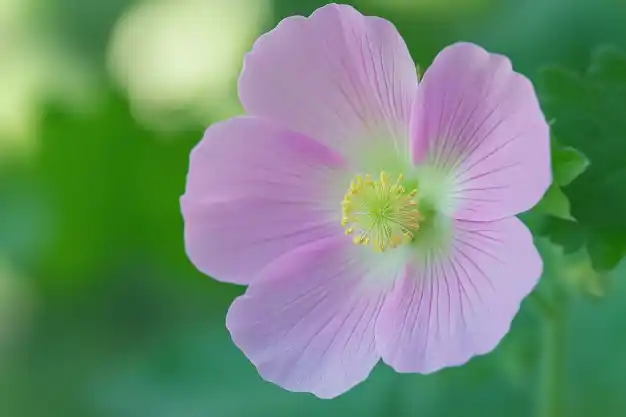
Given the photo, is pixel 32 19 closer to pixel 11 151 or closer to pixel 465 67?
pixel 11 151

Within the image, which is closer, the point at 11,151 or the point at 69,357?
the point at 69,357

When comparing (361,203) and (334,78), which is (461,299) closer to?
(361,203)

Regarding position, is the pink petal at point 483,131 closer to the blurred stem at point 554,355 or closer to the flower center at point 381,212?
the flower center at point 381,212

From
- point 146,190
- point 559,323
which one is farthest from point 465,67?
point 146,190

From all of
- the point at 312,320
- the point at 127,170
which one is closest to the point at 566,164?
the point at 312,320

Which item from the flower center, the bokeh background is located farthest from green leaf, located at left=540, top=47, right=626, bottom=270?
the bokeh background

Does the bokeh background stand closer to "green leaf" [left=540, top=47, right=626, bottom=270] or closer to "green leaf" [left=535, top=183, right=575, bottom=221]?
"green leaf" [left=540, top=47, right=626, bottom=270]
